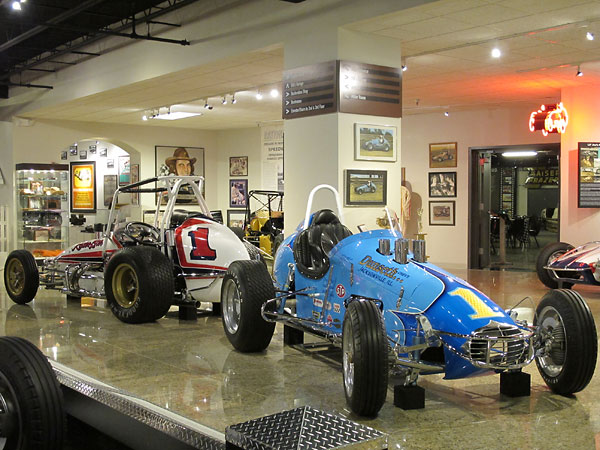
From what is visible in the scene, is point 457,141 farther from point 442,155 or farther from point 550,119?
point 550,119

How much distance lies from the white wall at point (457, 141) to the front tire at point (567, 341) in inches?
388

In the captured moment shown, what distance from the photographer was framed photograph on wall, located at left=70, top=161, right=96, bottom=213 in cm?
1998

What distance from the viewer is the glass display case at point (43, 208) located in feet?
52.1

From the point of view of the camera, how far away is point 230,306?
641 cm

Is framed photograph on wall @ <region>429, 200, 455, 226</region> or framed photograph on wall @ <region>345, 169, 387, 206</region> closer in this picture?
framed photograph on wall @ <region>345, 169, 387, 206</region>

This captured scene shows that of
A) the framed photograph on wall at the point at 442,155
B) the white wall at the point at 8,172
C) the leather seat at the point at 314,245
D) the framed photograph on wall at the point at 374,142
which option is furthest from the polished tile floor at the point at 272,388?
the white wall at the point at 8,172

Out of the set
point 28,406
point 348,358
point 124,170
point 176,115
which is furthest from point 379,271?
point 124,170

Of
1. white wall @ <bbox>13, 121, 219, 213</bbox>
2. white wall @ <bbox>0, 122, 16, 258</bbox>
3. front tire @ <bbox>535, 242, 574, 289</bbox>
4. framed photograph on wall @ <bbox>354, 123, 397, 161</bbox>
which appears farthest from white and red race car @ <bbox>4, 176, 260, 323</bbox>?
white wall @ <bbox>13, 121, 219, 213</bbox>

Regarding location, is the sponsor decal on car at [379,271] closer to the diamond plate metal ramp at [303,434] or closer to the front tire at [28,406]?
the front tire at [28,406]

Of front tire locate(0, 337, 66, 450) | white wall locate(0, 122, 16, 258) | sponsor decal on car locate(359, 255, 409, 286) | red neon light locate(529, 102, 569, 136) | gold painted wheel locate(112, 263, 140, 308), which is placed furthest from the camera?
white wall locate(0, 122, 16, 258)

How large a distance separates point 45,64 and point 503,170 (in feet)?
33.1

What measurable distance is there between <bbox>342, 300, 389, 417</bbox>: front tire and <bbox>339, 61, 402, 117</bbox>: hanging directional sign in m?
4.27

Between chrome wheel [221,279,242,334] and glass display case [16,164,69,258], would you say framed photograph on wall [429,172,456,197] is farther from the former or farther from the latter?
chrome wheel [221,279,242,334]

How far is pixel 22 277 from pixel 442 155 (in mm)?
9098
